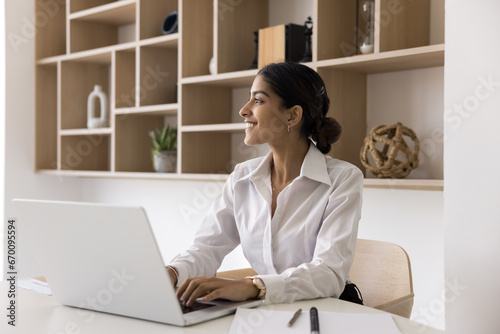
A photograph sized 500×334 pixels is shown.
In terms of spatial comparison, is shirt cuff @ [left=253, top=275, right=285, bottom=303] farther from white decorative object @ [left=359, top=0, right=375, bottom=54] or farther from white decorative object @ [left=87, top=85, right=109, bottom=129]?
white decorative object @ [left=87, top=85, right=109, bottom=129]

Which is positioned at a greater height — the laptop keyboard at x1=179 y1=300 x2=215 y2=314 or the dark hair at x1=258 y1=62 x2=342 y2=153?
the dark hair at x1=258 y1=62 x2=342 y2=153

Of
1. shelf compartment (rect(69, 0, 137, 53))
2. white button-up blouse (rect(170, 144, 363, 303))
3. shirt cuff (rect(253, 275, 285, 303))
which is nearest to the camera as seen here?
shirt cuff (rect(253, 275, 285, 303))

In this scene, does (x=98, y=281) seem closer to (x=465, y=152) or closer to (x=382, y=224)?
(x=465, y=152)

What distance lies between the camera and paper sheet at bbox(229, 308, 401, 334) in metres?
1.04

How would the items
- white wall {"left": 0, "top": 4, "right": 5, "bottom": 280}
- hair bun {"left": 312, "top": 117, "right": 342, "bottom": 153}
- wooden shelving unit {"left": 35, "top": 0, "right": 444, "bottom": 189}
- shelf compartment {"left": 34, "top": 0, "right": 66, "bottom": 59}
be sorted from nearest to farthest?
hair bun {"left": 312, "top": 117, "right": 342, "bottom": 153}
wooden shelving unit {"left": 35, "top": 0, "right": 444, "bottom": 189}
white wall {"left": 0, "top": 4, "right": 5, "bottom": 280}
shelf compartment {"left": 34, "top": 0, "right": 66, "bottom": 59}

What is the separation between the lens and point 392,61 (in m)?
2.19

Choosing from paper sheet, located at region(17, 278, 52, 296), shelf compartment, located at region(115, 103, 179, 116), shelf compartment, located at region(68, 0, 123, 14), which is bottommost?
paper sheet, located at region(17, 278, 52, 296)

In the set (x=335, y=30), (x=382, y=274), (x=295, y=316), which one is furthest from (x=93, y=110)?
(x=295, y=316)

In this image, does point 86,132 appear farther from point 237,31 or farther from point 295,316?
point 295,316

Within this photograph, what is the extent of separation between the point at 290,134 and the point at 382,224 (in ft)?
2.74

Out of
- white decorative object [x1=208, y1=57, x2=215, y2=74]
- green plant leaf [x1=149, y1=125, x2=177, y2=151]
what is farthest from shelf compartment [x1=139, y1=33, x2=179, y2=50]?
green plant leaf [x1=149, y1=125, x2=177, y2=151]

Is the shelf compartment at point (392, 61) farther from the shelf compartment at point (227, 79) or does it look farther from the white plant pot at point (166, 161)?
the white plant pot at point (166, 161)

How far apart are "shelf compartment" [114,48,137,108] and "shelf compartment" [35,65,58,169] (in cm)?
73

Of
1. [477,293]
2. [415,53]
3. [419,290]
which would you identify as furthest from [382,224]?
[477,293]
